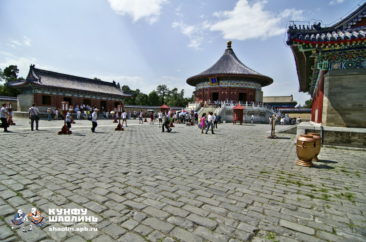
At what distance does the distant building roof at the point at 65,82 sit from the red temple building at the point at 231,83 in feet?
55.8

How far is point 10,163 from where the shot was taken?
4.78 m

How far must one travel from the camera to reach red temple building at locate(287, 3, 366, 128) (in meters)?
7.02

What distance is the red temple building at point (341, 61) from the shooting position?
702 cm

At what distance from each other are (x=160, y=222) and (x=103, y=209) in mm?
898

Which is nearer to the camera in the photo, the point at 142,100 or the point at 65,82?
the point at 65,82

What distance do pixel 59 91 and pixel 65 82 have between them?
2.87m

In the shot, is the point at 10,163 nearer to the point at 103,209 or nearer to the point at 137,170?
the point at 137,170

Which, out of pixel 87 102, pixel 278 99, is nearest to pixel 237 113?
pixel 87 102

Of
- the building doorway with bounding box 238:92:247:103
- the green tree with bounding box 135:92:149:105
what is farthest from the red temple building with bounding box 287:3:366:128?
the green tree with bounding box 135:92:149:105

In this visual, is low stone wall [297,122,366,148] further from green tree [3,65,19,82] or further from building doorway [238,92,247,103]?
green tree [3,65,19,82]

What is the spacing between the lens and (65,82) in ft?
105

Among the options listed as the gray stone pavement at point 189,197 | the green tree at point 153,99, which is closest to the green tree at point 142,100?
the green tree at point 153,99

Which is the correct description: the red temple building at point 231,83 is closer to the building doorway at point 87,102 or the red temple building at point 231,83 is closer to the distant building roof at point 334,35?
the building doorway at point 87,102

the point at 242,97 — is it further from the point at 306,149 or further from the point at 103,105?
the point at 306,149
